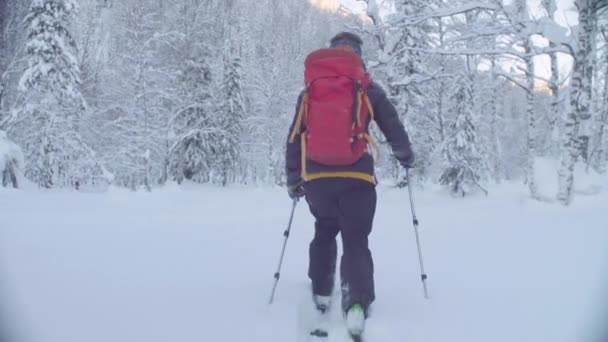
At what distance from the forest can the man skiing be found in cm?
689

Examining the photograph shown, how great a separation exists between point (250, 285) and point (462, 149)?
1861 cm

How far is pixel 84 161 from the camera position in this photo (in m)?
19.1

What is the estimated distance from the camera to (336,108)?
284cm

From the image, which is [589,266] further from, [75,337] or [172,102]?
[172,102]

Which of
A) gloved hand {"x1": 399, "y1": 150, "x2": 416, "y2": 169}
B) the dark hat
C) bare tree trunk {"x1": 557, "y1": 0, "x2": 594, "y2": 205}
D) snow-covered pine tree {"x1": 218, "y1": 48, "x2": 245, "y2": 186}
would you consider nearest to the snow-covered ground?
gloved hand {"x1": 399, "y1": 150, "x2": 416, "y2": 169}

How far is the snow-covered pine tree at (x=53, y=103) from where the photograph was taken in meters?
17.0

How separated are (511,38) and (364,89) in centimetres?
788

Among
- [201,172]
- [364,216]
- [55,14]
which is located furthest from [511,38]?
[201,172]

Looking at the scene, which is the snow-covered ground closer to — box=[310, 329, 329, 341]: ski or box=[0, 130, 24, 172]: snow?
box=[310, 329, 329, 341]: ski

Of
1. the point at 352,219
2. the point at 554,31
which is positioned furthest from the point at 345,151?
the point at 554,31

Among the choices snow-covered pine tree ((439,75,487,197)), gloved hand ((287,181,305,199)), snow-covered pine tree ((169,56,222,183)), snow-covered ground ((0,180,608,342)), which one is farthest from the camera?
snow-covered pine tree ((169,56,222,183))

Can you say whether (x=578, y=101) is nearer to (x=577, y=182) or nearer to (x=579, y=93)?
(x=579, y=93)

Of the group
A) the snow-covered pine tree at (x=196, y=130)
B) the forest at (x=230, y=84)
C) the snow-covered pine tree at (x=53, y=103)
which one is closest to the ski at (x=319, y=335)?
the forest at (x=230, y=84)

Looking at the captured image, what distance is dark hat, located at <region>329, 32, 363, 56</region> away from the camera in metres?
3.18
